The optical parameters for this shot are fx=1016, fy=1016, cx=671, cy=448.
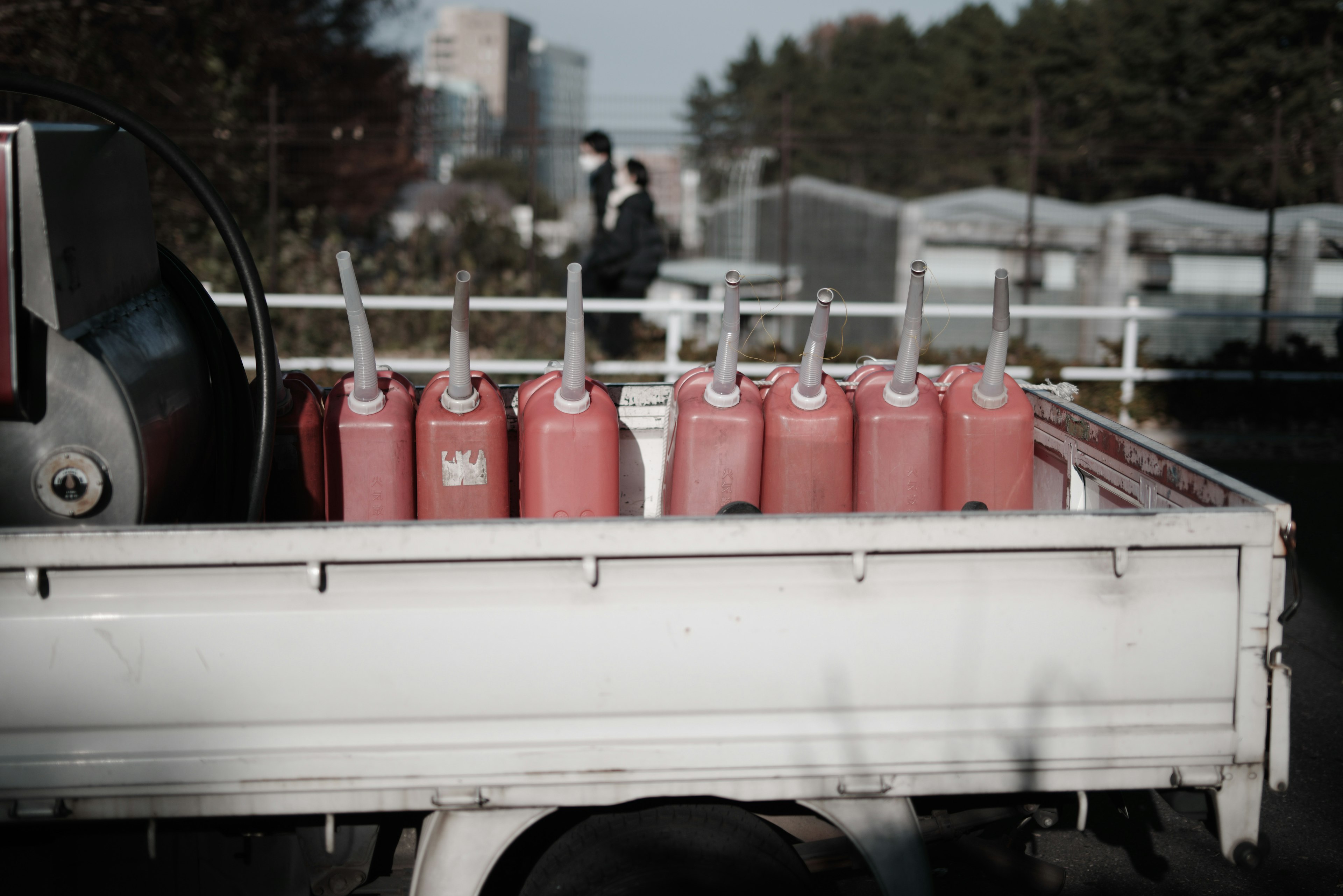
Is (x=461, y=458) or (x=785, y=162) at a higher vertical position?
(x=785, y=162)

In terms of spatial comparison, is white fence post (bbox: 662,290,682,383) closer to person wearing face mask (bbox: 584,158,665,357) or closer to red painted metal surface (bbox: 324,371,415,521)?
person wearing face mask (bbox: 584,158,665,357)

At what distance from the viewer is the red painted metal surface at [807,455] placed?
9.32 ft

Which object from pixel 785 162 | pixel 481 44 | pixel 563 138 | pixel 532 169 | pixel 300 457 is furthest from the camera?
pixel 481 44

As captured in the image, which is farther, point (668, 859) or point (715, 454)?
point (715, 454)

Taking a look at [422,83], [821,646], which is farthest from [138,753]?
[422,83]

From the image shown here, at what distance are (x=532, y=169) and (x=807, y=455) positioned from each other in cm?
794

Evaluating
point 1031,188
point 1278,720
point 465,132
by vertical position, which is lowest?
point 1278,720

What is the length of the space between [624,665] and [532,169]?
8763 millimetres

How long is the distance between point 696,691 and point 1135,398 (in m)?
8.03

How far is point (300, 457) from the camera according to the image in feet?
9.64

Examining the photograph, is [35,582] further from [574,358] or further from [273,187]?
[273,187]

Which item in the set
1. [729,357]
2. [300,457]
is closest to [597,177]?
[300,457]

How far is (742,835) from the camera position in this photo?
2.14 meters

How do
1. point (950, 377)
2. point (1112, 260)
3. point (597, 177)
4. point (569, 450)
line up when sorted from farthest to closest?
point (1112, 260) < point (597, 177) < point (950, 377) < point (569, 450)
